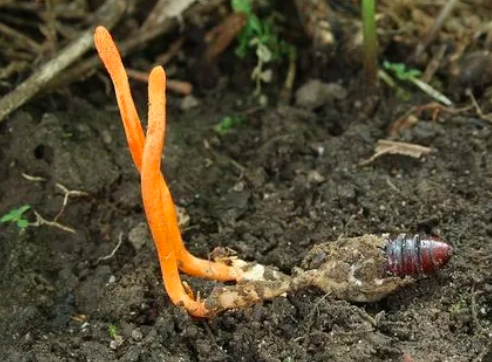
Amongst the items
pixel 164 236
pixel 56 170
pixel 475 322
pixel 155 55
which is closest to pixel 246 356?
pixel 164 236

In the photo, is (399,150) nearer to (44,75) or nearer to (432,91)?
(432,91)

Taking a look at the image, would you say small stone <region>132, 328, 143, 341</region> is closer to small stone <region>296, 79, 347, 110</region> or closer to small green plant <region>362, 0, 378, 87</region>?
small stone <region>296, 79, 347, 110</region>

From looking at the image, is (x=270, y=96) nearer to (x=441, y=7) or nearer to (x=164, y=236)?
(x=441, y=7)

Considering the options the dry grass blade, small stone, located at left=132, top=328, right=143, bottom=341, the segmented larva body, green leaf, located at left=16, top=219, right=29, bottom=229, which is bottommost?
small stone, located at left=132, top=328, right=143, bottom=341

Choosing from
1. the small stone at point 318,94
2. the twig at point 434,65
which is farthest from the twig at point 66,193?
the twig at point 434,65

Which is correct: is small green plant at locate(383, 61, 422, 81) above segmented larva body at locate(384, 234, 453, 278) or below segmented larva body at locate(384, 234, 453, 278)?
above

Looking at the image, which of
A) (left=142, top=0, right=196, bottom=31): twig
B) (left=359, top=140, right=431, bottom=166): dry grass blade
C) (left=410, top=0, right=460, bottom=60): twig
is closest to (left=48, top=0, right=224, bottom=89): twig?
(left=142, top=0, right=196, bottom=31): twig
